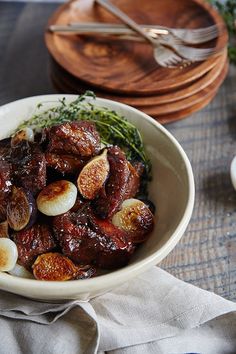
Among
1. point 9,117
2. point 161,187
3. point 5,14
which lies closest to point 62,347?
point 161,187

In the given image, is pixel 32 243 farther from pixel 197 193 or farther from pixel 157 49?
pixel 157 49

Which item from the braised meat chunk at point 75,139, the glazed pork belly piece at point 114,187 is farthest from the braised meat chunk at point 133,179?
the braised meat chunk at point 75,139

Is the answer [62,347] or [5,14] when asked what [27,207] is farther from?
[5,14]

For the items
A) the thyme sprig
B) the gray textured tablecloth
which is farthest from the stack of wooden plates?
the thyme sprig

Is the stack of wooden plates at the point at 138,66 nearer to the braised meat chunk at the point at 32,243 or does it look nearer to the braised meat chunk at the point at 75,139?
the braised meat chunk at the point at 75,139

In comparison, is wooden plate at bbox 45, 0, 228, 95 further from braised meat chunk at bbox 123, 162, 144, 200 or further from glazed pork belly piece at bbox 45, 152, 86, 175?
glazed pork belly piece at bbox 45, 152, 86, 175
